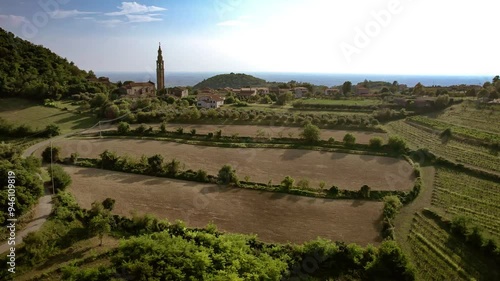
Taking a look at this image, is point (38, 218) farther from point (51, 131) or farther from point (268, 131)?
point (268, 131)

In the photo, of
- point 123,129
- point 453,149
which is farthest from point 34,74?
point 453,149

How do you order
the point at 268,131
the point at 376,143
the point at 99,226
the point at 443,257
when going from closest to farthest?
the point at 443,257 → the point at 99,226 → the point at 376,143 → the point at 268,131

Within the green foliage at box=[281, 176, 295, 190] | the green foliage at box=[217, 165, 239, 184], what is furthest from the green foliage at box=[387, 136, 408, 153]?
the green foliage at box=[217, 165, 239, 184]

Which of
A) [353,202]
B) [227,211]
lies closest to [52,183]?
[227,211]

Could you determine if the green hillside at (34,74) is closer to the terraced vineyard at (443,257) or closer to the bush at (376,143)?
the bush at (376,143)

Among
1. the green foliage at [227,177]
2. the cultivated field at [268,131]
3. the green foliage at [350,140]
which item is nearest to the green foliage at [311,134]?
the cultivated field at [268,131]

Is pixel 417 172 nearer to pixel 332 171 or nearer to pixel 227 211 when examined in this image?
pixel 332 171

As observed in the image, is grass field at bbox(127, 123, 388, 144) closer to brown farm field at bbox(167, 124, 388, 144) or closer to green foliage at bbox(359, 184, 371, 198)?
brown farm field at bbox(167, 124, 388, 144)
